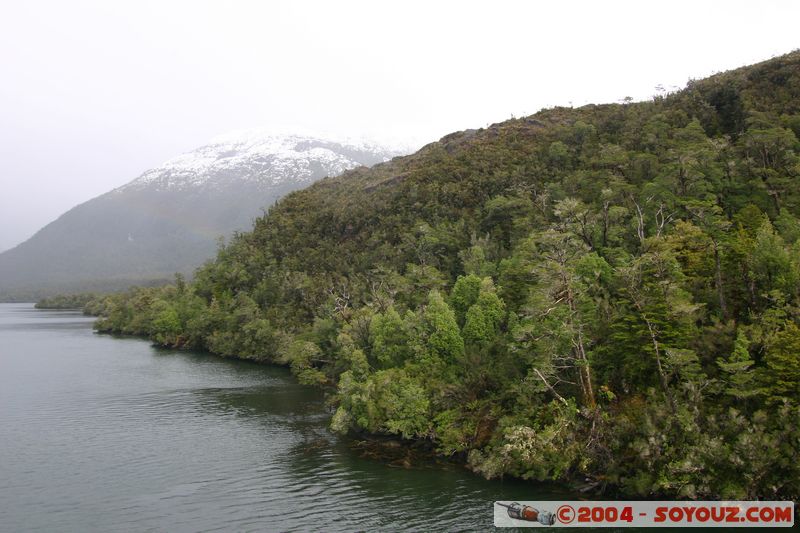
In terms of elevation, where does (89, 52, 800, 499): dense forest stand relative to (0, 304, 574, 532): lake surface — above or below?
above

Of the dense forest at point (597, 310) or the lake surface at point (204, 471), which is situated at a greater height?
the dense forest at point (597, 310)

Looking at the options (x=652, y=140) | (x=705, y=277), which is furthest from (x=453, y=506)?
(x=652, y=140)

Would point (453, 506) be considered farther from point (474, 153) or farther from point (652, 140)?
point (474, 153)

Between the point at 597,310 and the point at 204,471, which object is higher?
the point at 597,310

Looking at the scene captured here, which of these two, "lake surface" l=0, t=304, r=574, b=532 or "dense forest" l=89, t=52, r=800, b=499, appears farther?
"dense forest" l=89, t=52, r=800, b=499

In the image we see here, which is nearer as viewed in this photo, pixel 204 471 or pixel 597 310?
pixel 204 471

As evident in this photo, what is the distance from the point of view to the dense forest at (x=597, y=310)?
36688 mm

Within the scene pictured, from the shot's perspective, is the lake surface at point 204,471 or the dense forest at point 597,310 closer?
the lake surface at point 204,471

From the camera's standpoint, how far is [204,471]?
44.4 m

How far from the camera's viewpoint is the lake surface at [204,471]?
3594cm

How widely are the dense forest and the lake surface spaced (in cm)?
455

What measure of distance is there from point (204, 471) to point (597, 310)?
34852 mm

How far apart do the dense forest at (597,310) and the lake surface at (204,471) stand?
14.9 ft

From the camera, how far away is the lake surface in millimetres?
35938
